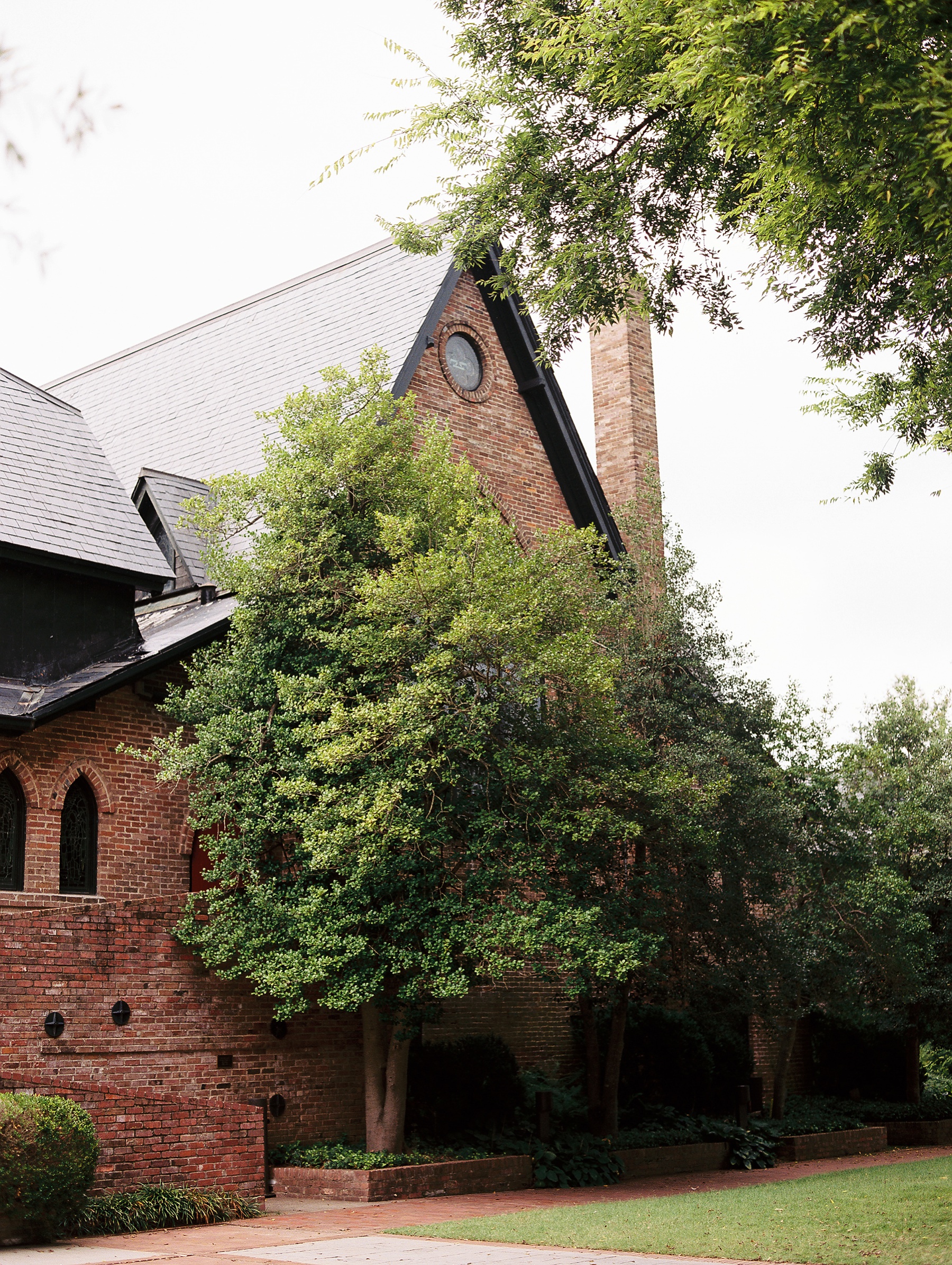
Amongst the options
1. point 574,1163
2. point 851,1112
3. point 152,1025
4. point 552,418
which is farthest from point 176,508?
point 851,1112

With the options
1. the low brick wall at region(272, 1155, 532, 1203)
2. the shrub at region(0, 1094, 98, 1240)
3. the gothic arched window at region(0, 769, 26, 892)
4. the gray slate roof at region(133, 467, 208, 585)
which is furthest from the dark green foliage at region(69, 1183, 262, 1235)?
the gray slate roof at region(133, 467, 208, 585)

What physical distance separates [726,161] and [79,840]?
9800 millimetres

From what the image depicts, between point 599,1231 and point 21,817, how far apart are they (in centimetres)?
741

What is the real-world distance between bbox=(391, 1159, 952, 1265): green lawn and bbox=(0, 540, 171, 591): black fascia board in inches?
320

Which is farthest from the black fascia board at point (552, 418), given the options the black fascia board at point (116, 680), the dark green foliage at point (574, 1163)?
the dark green foliage at point (574, 1163)

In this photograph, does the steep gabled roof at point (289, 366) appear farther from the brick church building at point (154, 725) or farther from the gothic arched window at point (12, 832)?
the gothic arched window at point (12, 832)

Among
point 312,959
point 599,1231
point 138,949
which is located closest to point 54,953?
point 138,949

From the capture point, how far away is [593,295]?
11500mm

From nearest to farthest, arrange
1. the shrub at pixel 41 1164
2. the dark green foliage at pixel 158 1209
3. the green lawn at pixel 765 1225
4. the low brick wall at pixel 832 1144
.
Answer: the green lawn at pixel 765 1225
the shrub at pixel 41 1164
the dark green foliage at pixel 158 1209
the low brick wall at pixel 832 1144

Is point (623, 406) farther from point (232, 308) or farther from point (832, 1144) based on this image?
point (832, 1144)

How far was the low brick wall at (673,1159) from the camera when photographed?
53.2ft

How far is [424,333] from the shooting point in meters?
19.2

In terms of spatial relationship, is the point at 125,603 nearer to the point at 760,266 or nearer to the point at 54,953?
the point at 54,953

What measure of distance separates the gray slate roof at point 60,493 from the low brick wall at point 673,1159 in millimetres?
9237
